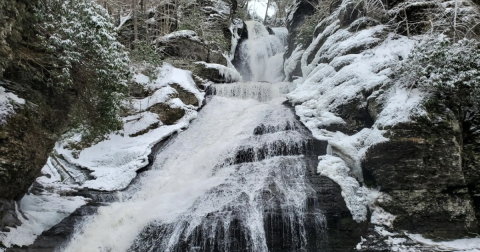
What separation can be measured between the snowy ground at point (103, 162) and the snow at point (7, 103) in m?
0.04

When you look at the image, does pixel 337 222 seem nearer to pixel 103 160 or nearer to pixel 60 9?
pixel 60 9

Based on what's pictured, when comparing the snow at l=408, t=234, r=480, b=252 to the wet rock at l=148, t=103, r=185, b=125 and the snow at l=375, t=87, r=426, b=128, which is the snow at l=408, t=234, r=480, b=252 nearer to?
the snow at l=375, t=87, r=426, b=128

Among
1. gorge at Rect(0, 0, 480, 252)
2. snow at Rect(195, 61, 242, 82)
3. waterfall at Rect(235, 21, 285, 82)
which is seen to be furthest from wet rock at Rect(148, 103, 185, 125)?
waterfall at Rect(235, 21, 285, 82)

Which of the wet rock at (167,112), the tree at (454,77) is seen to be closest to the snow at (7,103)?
the wet rock at (167,112)

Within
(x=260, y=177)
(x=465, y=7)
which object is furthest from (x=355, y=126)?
(x=465, y=7)

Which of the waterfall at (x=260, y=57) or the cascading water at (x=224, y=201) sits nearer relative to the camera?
the cascading water at (x=224, y=201)

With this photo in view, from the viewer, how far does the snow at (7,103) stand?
6.15 meters

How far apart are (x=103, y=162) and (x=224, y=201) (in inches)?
247

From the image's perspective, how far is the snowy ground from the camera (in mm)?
A: 7843

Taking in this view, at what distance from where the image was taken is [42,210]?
820 centimetres

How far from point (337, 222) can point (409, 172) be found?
2.11 m

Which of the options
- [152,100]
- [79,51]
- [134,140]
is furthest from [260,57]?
[79,51]

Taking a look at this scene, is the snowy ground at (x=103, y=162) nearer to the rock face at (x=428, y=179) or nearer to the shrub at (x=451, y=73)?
the rock face at (x=428, y=179)

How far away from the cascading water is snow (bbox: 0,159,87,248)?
2.62 ft
